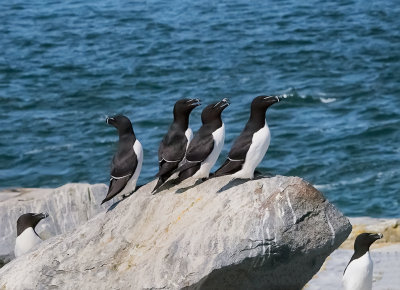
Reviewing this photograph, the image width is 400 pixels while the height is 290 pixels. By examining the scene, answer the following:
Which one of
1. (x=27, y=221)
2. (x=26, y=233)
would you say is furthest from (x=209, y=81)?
(x=26, y=233)

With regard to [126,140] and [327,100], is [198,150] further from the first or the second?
[327,100]

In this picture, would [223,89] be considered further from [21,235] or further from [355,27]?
[21,235]

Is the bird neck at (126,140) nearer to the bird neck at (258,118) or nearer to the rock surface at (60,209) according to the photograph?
the bird neck at (258,118)

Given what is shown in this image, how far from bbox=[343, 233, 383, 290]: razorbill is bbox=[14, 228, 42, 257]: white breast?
4310mm

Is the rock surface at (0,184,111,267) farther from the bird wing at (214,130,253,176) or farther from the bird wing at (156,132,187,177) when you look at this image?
the bird wing at (214,130,253,176)

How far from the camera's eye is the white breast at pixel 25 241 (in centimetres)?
1424

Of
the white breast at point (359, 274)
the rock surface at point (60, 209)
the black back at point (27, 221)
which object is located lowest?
the rock surface at point (60, 209)

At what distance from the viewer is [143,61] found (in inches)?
1394

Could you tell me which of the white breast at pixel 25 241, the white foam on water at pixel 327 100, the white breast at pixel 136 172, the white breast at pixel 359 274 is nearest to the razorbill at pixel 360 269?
the white breast at pixel 359 274

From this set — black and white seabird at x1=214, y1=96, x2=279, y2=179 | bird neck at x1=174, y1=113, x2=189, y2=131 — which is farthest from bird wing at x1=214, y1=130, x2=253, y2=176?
bird neck at x1=174, y1=113, x2=189, y2=131

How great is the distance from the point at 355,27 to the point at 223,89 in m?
8.47

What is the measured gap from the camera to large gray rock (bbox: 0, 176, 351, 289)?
35.3 ft

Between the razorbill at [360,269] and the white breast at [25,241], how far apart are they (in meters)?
4.31

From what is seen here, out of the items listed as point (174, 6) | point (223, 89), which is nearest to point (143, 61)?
point (223, 89)
